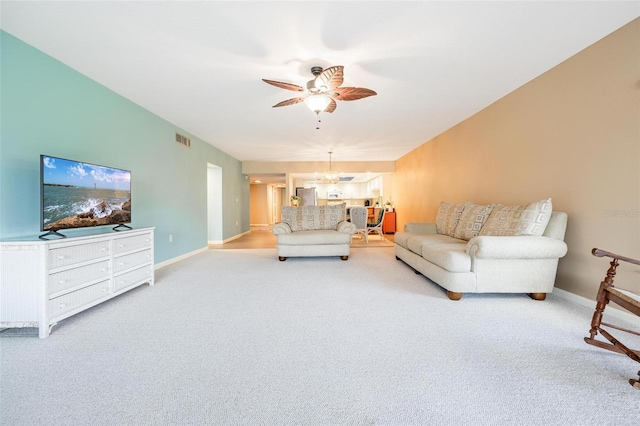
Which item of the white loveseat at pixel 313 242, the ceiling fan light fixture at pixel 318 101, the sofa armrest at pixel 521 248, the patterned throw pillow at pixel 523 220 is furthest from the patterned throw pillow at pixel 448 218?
the ceiling fan light fixture at pixel 318 101

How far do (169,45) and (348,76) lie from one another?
1736mm

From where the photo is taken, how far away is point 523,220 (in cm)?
254

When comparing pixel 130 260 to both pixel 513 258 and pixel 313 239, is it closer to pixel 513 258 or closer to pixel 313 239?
pixel 313 239

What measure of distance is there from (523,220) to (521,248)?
Result: 0.35 metres

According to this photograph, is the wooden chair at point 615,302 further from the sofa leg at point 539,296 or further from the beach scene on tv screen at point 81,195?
the beach scene on tv screen at point 81,195

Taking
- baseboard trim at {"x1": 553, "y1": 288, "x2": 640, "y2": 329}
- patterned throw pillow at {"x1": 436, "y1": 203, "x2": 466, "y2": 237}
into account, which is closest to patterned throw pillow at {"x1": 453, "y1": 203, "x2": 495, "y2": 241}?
patterned throw pillow at {"x1": 436, "y1": 203, "x2": 466, "y2": 237}

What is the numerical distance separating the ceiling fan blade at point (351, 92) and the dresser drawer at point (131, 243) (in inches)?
105

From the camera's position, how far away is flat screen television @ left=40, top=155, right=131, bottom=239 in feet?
6.72

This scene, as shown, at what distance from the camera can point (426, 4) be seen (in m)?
1.79

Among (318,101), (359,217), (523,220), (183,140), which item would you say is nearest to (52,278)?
(318,101)

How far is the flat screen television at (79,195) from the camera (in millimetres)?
2049

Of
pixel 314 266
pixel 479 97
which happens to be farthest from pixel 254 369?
pixel 479 97

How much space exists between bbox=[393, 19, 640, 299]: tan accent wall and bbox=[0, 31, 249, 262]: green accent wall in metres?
4.92

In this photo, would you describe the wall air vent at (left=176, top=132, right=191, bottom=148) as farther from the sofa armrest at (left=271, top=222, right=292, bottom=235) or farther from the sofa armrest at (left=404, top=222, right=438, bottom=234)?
the sofa armrest at (left=404, top=222, right=438, bottom=234)
